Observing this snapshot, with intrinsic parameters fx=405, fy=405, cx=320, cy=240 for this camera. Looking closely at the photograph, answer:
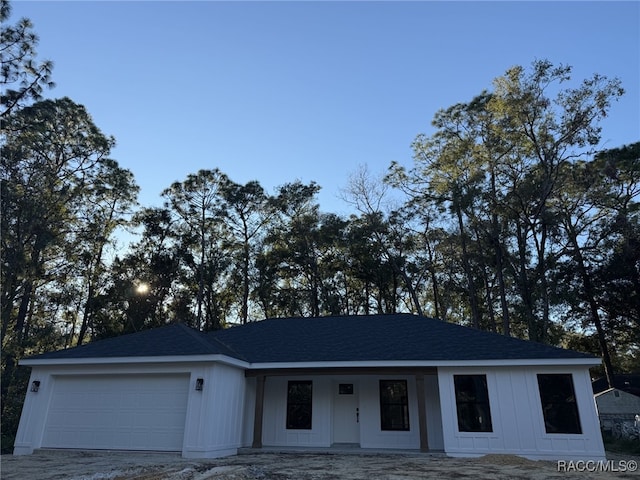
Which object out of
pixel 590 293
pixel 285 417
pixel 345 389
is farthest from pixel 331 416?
pixel 590 293

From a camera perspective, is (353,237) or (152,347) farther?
(353,237)

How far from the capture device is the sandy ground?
20.6 feet

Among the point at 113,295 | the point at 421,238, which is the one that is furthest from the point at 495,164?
the point at 113,295

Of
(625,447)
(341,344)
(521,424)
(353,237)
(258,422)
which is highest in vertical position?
(353,237)

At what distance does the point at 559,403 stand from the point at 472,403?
1.87 m

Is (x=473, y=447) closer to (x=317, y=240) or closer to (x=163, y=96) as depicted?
(x=163, y=96)

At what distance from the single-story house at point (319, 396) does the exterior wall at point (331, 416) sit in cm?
3

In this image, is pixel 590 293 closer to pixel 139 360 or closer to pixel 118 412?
pixel 139 360

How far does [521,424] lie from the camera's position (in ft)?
30.1

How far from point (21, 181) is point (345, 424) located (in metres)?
16.8

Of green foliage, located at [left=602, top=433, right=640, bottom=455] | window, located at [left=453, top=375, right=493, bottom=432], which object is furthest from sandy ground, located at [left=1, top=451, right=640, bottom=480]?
green foliage, located at [left=602, top=433, right=640, bottom=455]

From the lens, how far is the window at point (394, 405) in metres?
10.9

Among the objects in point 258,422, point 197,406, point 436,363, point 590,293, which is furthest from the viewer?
point 590,293

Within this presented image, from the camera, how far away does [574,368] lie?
9312mm
